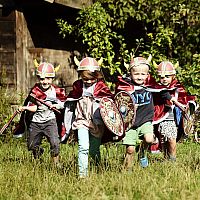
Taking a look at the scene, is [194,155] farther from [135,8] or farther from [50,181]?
[135,8]

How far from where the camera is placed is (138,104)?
288 inches

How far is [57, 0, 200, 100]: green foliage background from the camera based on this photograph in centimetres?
1161

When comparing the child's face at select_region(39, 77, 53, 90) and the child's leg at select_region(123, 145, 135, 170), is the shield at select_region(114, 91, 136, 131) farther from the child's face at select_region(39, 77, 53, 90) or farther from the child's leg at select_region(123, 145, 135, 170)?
the child's face at select_region(39, 77, 53, 90)

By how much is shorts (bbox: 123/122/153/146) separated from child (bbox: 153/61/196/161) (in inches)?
26.2

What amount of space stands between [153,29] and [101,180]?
6651 mm

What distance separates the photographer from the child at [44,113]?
25.9 ft

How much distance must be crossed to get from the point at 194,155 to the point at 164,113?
0.76 meters

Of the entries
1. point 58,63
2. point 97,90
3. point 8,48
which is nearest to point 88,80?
point 97,90

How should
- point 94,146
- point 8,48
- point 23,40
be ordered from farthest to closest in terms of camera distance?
point 23,40 → point 8,48 → point 94,146

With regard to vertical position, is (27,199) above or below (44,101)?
below

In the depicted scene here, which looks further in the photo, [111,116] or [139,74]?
[139,74]

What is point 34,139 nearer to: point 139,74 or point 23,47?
point 139,74

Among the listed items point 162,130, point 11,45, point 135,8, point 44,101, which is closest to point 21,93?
point 11,45

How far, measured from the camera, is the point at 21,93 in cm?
980
